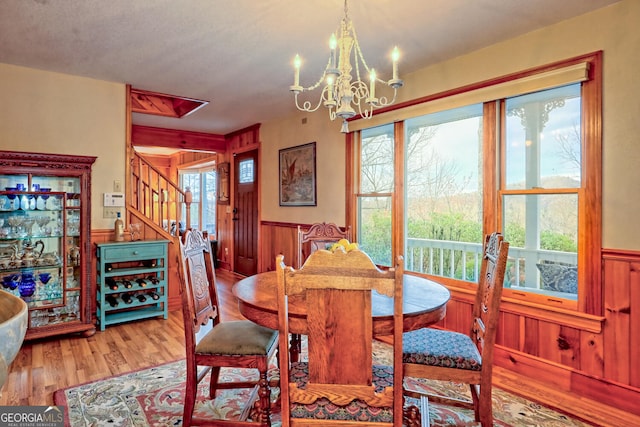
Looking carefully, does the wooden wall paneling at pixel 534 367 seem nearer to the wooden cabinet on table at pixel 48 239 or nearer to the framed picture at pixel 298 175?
the framed picture at pixel 298 175

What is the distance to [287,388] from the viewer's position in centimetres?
138

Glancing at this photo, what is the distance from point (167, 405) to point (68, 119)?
3019 mm

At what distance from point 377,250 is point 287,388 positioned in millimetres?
2576

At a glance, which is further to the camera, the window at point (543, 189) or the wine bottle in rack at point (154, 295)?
the wine bottle in rack at point (154, 295)

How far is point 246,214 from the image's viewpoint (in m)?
6.18

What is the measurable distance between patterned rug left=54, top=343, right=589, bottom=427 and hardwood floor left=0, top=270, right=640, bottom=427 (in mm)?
137

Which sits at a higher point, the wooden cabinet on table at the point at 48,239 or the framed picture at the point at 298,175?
the framed picture at the point at 298,175

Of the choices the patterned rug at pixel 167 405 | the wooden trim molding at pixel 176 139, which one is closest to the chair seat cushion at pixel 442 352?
the patterned rug at pixel 167 405

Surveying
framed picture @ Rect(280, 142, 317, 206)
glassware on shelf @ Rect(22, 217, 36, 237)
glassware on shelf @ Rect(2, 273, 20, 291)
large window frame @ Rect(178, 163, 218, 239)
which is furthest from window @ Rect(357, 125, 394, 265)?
large window frame @ Rect(178, 163, 218, 239)

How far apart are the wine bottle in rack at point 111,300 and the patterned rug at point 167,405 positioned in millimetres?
1289

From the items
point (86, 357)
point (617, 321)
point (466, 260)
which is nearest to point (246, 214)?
point (86, 357)

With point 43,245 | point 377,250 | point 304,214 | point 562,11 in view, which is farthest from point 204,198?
point 562,11

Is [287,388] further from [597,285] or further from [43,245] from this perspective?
[43,245]

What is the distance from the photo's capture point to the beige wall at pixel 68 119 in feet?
11.2
